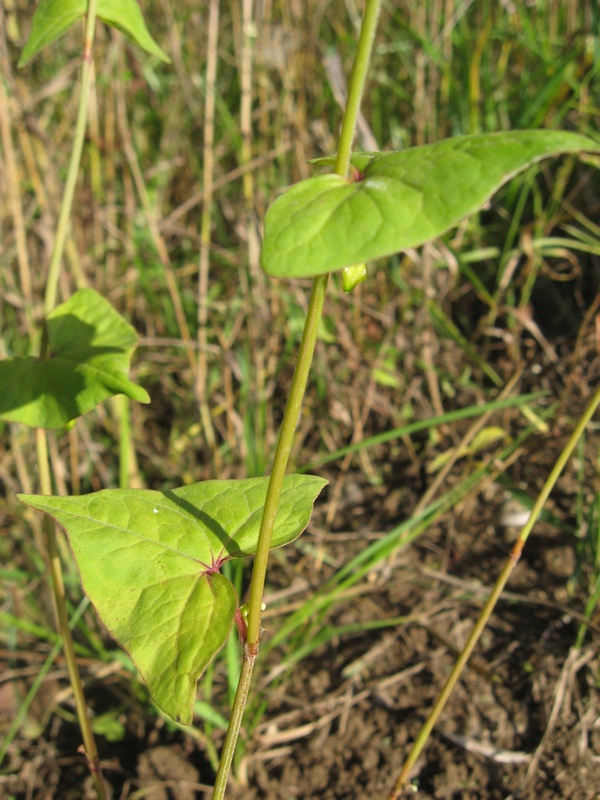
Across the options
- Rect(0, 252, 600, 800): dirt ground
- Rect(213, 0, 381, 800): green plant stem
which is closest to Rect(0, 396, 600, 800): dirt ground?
Rect(0, 252, 600, 800): dirt ground

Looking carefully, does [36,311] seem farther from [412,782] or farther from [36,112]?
[412,782]

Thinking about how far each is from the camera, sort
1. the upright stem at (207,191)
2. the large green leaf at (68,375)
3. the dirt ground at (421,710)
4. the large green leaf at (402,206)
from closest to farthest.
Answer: the large green leaf at (402,206) < the large green leaf at (68,375) < the dirt ground at (421,710) < the upright stem at (207,191)

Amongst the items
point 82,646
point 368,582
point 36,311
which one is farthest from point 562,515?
point 36,311

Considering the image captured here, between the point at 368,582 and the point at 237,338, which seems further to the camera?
the point at 237,338

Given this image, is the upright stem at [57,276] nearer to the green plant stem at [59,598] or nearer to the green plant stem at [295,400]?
the green plant stem at [59,598]

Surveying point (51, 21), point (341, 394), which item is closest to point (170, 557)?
point (51, 21)

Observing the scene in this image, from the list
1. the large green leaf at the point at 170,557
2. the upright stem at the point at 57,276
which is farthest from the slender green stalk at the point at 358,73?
the upright stem at the point at 57,276

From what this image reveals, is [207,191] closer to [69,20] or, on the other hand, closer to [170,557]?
[69,20]
